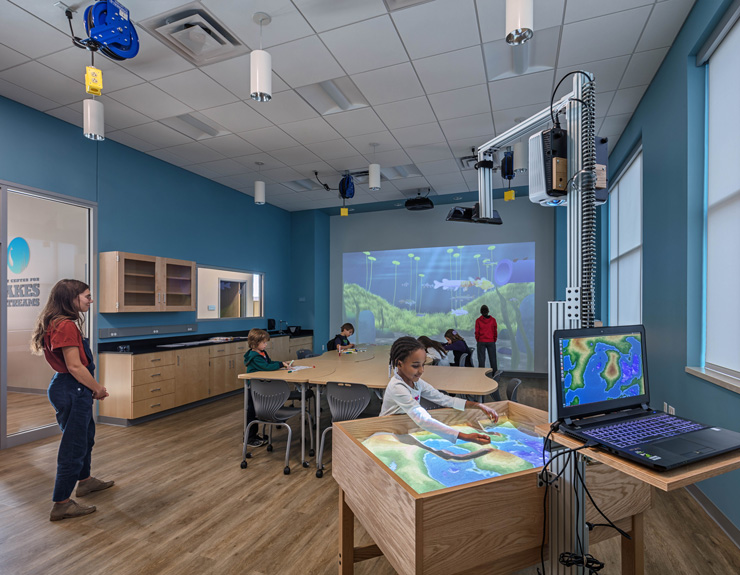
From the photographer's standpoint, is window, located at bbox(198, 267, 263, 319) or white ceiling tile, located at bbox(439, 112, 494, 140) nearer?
white ceiling tile, located at bbox(439, 112, 494, 140)

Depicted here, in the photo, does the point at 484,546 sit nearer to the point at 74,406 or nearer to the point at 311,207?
the point at 74,406

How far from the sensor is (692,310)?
2.81 meters

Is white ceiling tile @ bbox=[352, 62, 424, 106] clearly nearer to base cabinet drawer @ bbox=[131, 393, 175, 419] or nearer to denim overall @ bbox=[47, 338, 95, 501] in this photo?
denim overall @ bbox=[47, 338, 95, 501]

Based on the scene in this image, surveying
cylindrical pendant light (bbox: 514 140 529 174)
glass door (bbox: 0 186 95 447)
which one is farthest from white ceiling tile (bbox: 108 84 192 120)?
cylindrical pendant light (bbox: 514 140 529 174)

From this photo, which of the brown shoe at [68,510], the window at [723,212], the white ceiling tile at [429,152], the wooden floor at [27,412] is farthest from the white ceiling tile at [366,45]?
the wooden floor at [27,412]

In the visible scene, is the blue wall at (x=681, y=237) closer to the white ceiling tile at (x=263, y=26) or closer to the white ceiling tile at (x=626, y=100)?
the white ceiling tile at (x=626, y=100)

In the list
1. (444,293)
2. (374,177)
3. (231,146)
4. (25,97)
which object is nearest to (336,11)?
(374,177)

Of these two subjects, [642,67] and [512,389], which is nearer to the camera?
[512,389]

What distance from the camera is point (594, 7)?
271 centimetres

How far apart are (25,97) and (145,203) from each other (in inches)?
65.6

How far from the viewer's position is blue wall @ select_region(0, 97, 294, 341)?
4.05 metres

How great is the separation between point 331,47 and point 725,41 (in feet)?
8.58

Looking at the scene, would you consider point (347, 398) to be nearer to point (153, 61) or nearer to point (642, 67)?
point (153, 61)

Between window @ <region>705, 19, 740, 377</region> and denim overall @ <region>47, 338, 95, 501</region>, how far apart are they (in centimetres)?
409
